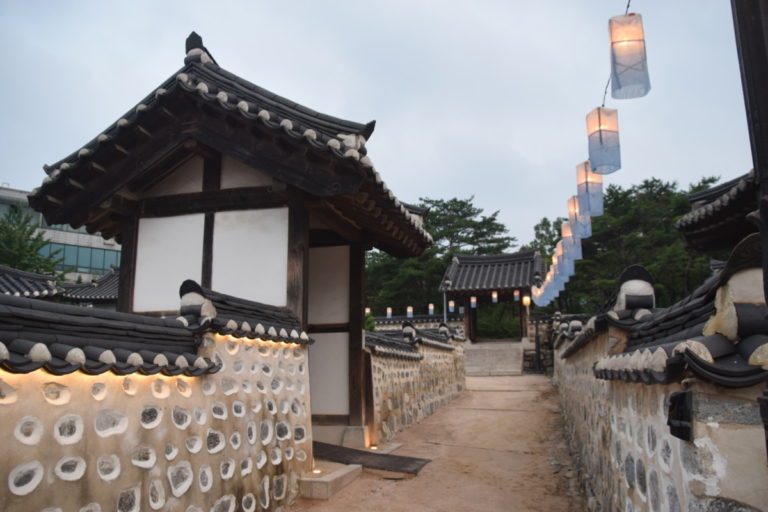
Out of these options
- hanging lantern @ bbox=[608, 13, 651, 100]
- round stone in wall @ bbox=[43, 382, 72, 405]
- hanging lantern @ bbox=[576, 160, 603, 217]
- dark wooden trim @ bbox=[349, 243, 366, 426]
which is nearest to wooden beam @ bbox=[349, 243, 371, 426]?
dark wooden trim @ bbox=[349, 243, 366, 426]

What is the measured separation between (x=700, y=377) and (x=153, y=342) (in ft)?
13.6

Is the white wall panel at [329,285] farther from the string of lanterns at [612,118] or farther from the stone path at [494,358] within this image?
the stone path at [494,358]

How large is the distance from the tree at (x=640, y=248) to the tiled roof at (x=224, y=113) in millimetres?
21183

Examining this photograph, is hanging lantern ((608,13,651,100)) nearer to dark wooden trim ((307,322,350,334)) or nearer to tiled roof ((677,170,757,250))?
tiled roof ((677,170,757,250))

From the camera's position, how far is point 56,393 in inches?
143

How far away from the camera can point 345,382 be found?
32.0 ft

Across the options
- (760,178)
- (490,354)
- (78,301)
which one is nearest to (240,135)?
(760,178)

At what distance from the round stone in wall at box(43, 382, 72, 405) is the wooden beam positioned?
6.24 m

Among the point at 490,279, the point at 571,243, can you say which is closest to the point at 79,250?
the point at 490,279

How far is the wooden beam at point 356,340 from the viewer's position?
9.55 meters

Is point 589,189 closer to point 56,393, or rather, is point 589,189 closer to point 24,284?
point 56,393

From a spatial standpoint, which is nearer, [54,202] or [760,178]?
[760,178]

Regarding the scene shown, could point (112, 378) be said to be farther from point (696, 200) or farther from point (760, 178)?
point (696, 200)

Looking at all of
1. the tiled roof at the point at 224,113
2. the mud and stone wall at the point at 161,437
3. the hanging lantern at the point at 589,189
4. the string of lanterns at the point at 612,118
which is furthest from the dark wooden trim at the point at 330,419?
the hanging lantern at the point at 589,189
